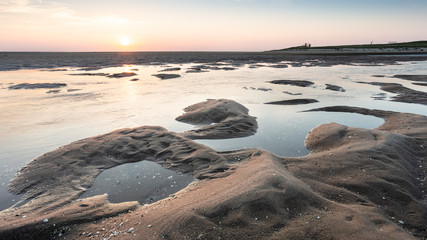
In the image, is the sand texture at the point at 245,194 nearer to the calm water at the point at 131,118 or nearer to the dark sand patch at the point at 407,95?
the calm water at the point at 131,118

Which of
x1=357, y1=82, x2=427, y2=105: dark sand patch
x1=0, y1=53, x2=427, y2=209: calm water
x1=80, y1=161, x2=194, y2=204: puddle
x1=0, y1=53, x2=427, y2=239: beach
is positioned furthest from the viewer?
x1=357, y1=82, x2=427, y2=105: dark sand patch

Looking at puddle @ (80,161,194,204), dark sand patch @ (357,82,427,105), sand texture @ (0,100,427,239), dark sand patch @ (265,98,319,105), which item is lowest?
puddle @ (80,161,194,204)

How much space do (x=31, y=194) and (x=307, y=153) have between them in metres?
8.08

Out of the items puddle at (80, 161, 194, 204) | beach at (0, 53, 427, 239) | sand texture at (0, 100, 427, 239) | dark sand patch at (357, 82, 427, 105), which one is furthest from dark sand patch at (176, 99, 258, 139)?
dark sand patch at (357, 82, 427, 105)

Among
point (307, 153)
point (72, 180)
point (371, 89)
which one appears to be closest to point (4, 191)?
point (72, 180)

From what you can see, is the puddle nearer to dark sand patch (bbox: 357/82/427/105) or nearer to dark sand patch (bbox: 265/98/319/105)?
dark sand patch (bbox: 265/98/319/105)

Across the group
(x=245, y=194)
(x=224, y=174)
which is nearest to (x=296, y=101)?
(x=224, y=174)

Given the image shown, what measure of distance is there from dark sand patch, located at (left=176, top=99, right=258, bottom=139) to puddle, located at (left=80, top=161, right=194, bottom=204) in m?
2.96

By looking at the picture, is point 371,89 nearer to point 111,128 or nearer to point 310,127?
point 310,127

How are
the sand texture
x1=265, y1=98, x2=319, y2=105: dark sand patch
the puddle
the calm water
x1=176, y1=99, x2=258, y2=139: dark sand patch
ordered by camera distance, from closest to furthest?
the sand texture → the puddle → the calm water → x1=176, y1=99, x2=258, y2=139: dark sand patch → x1=265, y1=98, x2=319, y2=105: dark sand patch

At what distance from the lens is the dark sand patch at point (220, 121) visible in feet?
32.9

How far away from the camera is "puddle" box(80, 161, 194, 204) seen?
5777 mm

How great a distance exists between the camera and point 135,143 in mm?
8695

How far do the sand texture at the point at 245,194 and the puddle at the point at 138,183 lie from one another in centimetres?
29
